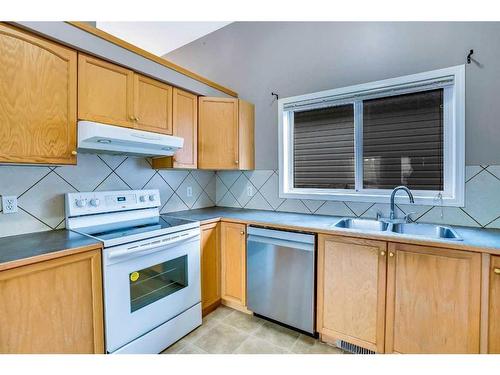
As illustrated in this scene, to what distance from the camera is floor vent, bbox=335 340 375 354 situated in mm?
1667

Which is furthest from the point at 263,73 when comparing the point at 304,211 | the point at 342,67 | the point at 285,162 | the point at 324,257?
the point at 324,257

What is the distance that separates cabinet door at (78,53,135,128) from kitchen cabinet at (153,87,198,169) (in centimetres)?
40

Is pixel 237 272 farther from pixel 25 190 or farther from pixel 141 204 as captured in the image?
pixel 25 190

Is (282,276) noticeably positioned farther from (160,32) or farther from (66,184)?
(160,32)

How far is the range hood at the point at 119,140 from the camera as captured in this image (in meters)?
1.48

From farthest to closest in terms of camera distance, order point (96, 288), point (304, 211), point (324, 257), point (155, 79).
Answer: point (304, 211) < point (155, 79) < point (324, 257) < point (96, 288)

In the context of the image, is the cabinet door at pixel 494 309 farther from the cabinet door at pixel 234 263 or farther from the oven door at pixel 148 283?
the oven door at pixel 148 283

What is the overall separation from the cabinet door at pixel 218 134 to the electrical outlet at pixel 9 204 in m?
1.33

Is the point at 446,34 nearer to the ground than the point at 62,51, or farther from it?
farther from it

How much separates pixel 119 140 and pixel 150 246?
714 mm

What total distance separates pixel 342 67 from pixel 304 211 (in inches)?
53.3

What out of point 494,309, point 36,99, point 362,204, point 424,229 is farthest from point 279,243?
point 36,99

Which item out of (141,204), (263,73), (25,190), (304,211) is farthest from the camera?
(263,73)

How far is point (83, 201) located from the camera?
69.2 inches
